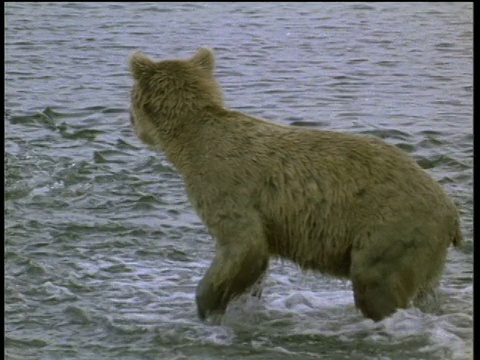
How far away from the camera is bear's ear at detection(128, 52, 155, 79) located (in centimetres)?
708

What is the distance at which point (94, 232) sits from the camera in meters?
8.61

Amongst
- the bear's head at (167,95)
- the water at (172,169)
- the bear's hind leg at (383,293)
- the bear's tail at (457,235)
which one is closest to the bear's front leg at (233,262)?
the water at (172,169)

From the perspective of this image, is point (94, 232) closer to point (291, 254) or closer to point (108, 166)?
point (108, 166)

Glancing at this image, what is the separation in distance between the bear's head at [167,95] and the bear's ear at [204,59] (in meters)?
0.05

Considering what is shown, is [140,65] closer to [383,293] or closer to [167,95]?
[167,95]

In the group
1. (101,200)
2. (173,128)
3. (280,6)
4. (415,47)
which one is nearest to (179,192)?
(101,200)

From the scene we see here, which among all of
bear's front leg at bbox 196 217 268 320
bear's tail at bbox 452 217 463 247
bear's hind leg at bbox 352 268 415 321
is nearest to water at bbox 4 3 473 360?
bear's hind leg at bbox 352 268 415 321

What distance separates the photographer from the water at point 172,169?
6.77 metres

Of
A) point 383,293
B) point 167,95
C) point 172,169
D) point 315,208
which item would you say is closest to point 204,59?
point 167,95

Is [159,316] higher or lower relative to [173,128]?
lower

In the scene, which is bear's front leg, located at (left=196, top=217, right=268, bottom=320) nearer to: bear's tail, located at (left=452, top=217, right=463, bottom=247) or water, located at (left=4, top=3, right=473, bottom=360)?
water, located at (left=4, top=3, right=473, bottom=360)

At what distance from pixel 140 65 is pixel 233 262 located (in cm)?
128

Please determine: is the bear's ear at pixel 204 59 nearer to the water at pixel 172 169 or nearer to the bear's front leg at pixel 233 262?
the bear's front leg at pixel 233 262

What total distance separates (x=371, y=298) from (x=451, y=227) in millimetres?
551
